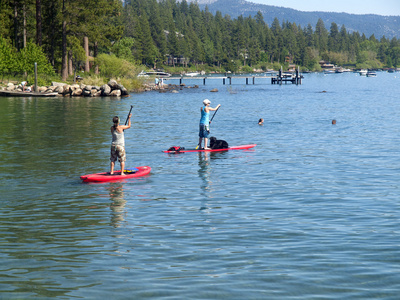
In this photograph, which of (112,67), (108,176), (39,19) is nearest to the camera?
(108,176)

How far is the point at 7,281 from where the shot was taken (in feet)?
30.8

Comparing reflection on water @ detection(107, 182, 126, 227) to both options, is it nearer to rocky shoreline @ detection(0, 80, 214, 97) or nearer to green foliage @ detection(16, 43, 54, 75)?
rocky shoreline @ detection(0, 80, 214, 97)

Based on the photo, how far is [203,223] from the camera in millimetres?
13211

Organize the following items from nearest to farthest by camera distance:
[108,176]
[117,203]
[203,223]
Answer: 1. [203,223]
2. [117,203]
3. [108,176]

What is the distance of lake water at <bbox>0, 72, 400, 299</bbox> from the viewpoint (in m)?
9.32

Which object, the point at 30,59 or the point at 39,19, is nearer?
the point at 30,59

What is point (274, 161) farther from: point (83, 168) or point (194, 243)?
point (194, 243)

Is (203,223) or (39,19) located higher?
(39,19)

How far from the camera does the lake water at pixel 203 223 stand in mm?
9320

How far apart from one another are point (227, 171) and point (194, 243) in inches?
362

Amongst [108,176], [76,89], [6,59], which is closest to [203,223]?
[108,176]

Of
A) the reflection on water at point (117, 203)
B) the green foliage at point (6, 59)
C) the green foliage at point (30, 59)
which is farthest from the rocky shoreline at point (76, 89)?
the reflection on water at point (117, 203)

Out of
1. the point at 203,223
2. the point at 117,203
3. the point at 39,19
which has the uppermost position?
the point at 39,19

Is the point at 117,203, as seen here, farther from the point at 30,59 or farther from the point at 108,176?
the point at 30,59
